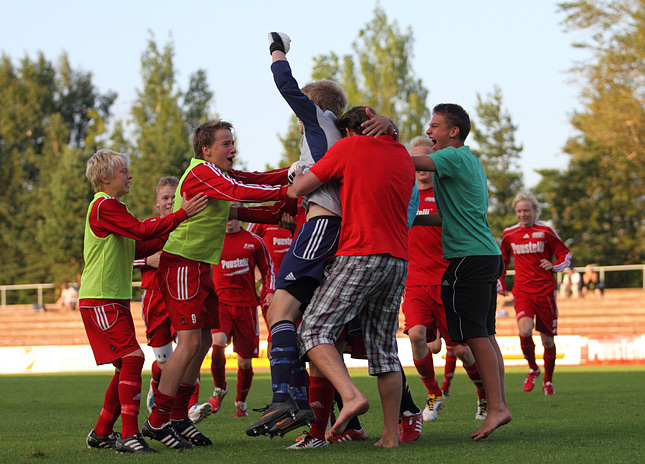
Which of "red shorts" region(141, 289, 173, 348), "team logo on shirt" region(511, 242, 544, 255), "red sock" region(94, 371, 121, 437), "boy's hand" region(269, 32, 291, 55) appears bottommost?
"red sock" region(94, 371, 121, 437)

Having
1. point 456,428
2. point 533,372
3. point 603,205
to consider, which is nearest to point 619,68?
point 603,205

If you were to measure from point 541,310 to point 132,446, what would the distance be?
7700 mm

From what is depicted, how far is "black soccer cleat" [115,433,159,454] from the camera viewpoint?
17.2 feet

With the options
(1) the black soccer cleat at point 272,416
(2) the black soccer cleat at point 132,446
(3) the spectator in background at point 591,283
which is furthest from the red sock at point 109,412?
(3) the spectator in background at point 591,283

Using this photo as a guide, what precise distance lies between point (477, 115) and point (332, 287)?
4614 centimetres

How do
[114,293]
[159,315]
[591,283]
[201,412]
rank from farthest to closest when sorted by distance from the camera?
[591,283]
[201,412]
[159,315]
[114,293]

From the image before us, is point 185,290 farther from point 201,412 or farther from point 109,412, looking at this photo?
point 201,412

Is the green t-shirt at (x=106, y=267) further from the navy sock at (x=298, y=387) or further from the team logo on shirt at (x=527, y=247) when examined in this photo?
the team logo on shirt at (x=527, y=247)

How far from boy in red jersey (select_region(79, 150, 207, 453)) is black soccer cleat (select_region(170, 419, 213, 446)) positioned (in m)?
0.45

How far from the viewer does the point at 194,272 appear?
5.84 meters

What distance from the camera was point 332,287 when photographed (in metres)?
4.86

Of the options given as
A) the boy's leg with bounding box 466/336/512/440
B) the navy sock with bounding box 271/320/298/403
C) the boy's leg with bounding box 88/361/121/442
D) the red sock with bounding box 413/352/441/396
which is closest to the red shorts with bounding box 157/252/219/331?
the boy's leg with bounding box 88/361/121/442

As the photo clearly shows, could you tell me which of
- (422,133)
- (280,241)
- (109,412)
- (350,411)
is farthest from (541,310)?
(422,133)

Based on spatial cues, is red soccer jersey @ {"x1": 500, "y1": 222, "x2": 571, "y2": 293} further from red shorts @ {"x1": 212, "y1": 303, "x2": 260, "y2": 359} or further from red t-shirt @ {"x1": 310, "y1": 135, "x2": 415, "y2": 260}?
red t-shirt @ {"x1": 310, "y1": 135, "x2": 415, "y2": 260}
